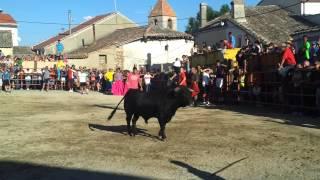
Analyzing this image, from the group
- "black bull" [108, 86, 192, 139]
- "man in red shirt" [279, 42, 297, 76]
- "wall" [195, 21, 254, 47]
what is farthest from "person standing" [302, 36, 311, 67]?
"wall" [195, 21, 254, 47]

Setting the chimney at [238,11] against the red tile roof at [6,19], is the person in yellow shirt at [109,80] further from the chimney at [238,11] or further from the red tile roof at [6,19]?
the red tile roof at [6,19]

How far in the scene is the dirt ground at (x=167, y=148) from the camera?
8844 mm

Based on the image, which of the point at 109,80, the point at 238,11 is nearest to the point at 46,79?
the point at 109,80

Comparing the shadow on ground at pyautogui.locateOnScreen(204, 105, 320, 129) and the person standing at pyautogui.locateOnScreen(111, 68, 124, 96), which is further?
the person standing at pyautogui.locateOnScreen(111, 68, 124, 96)

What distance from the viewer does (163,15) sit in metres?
75.8

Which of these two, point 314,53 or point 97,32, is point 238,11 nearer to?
point 314,53

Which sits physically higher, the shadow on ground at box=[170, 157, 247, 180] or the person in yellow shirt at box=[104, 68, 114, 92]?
the person in yellow shirt at box=[104, 68, 114, 92]

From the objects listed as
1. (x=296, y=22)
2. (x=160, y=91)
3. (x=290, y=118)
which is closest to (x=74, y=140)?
(x=160, y=91)

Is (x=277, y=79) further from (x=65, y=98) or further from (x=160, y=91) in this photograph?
(x=65, y=98)

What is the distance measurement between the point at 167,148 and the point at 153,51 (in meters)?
41.3

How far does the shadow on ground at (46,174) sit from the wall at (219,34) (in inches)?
1152

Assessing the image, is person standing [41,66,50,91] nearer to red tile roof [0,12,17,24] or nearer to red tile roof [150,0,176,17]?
red tile roof [0,12,17,24]

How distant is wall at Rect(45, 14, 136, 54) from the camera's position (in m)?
61.2

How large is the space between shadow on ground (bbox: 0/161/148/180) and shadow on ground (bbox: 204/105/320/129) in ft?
22.9
